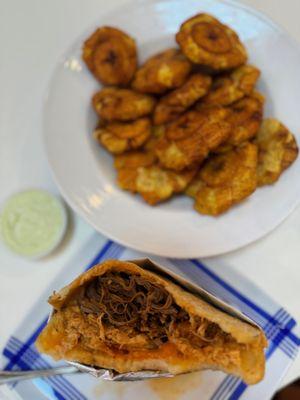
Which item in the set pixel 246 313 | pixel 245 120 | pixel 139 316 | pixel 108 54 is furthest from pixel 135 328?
pixel 108 54

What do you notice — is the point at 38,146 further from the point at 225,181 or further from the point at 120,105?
the point at 225,181

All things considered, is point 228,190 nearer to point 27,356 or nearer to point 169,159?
point 169,159

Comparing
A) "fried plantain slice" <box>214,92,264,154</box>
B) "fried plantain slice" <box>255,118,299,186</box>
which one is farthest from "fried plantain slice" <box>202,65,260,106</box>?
"fried plantain slice" <box>255,118,299,186</box>

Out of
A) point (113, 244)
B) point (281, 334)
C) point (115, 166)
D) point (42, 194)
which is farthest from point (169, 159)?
point (281, 334)

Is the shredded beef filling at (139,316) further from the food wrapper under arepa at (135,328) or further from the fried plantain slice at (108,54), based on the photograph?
the fried plantain slice at (108,54)

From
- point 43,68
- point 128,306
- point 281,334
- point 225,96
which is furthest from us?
point 43,68

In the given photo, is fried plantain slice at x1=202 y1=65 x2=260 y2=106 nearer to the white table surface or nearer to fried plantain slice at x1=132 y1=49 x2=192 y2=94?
fried plantain slice at x1=132 y1=49 x2=192 y2=94

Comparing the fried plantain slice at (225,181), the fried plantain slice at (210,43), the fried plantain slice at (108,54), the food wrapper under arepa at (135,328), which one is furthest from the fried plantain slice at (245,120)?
the food wrapper under arepa at (135,328)
